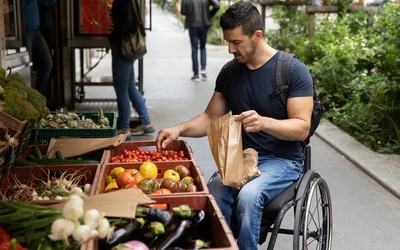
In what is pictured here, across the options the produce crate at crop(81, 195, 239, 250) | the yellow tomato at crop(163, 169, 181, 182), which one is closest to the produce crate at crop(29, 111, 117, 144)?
the yellow tomato at crop(163, 169, 181, 182)

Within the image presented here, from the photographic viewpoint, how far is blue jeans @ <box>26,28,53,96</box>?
324 inches

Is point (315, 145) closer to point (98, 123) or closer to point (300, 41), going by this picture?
point (98, 123)

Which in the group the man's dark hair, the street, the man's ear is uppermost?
the man's dark hair

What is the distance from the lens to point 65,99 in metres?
9.65

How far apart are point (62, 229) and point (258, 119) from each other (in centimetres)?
137

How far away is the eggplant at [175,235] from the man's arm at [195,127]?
1.09 m

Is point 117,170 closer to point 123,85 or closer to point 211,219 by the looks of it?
point 211,219

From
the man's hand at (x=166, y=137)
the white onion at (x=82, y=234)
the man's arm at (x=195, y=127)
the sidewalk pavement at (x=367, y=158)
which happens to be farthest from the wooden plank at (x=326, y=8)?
the white onion at (x=82, y=234)

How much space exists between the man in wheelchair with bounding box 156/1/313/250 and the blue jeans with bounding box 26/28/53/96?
512cm

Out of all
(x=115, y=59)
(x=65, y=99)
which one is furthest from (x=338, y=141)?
(x=65, y=99)

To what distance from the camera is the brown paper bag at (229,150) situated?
133 inches

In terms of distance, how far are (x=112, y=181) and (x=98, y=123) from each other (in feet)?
6.89

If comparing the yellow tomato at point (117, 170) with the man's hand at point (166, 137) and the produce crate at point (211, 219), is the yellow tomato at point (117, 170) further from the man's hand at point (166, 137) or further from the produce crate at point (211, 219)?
the produce crate at point (211, 219)

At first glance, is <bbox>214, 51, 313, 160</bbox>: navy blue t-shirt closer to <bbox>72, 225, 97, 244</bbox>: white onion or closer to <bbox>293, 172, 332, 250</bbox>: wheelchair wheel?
<bbox>293, 172, 332, 250</bbox>: wheelchair wheel
